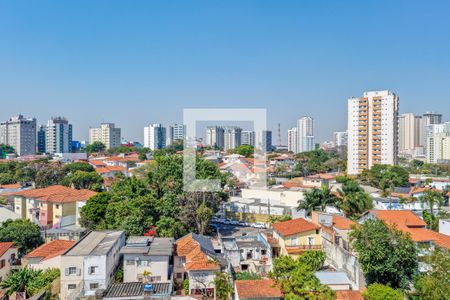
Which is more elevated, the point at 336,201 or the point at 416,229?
the point at 336,201

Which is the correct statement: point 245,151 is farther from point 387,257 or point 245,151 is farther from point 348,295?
point 348,295

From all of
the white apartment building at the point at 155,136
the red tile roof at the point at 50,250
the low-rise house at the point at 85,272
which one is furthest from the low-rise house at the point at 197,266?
the white apartment building at the point at 155,136

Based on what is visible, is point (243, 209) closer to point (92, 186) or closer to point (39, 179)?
point (92, 186)

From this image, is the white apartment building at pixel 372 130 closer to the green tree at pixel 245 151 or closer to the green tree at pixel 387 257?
the green tree at pixel 245 151

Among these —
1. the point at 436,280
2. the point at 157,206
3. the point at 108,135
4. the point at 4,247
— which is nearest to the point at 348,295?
the point at 436,280

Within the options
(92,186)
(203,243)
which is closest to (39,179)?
(92,186)

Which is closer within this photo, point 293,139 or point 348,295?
point 348,295
